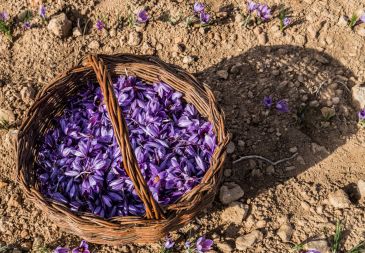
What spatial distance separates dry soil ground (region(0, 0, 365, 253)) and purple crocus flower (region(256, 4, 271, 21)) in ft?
0.33

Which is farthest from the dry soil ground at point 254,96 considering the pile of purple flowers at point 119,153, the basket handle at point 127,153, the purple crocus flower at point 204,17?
the basket handle at point 127,153

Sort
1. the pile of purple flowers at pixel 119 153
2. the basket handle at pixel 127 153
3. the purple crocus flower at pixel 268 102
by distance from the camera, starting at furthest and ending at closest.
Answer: the purple crocus flower at pixel 268 102 < the pile of purple flowers at pixel 119 153 < the basket handle at pixel 127 153

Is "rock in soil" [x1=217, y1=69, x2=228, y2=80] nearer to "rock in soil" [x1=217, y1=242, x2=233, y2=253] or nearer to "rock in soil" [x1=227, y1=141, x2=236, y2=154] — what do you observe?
"rock in soil" [x1=227, y1=141, x2=236, y2=154]

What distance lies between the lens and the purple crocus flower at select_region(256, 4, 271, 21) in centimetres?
400

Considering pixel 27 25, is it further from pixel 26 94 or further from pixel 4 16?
pixel 26 94

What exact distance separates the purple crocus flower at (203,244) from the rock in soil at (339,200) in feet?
3.08

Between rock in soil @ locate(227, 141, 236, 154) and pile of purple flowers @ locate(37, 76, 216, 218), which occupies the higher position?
pile of purple flowers @ locate(37, 76, 216, 218)

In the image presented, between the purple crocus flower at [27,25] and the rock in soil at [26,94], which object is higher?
the purple crocus flower at [27,25]

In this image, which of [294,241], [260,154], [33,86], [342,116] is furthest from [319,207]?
[33,86]

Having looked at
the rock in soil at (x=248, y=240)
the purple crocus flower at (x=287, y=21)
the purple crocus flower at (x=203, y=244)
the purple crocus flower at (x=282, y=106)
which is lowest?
the rock in soil at (x=248, y=240)

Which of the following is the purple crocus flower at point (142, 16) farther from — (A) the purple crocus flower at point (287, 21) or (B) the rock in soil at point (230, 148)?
(B) the rock in soil at point (230, 148)

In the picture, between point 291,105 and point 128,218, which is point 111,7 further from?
point 128,218

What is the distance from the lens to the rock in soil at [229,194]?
331 centimetres

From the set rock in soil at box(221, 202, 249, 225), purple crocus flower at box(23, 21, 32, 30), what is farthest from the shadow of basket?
purple crocus flower at box(23, 21, 32, 30)
